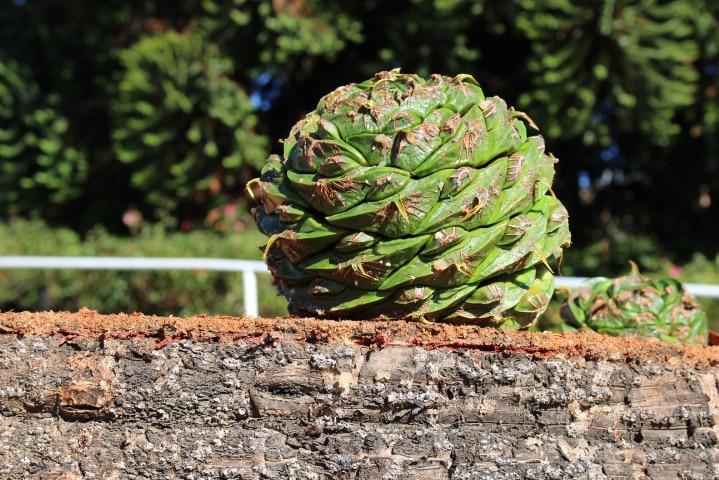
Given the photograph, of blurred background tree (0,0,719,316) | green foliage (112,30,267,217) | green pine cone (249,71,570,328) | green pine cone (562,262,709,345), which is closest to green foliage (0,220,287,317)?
green foliage (112,30,267,217)

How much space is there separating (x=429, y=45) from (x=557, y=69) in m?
1.21

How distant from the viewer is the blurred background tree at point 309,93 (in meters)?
6.87

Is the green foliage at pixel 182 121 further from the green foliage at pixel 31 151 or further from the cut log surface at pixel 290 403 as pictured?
the cut log surface at pixel 290 403

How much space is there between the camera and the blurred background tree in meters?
6.87

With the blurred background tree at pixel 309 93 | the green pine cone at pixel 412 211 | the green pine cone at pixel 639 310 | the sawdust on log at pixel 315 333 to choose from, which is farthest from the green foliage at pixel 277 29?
the sawdust on log at pixel 315 333

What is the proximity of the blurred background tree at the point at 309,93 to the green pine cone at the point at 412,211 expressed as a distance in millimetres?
5407

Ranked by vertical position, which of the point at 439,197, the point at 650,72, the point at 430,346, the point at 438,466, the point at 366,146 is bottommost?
the point at 438,466

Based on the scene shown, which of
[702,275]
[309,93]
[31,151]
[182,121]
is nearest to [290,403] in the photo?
[702,275]

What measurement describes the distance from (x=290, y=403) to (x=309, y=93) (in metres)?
7.71

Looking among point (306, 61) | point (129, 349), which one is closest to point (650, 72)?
point (306, 61)

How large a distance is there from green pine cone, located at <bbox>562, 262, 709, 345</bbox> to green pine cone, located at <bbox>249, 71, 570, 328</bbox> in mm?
539

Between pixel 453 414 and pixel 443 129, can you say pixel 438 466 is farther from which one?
pixel 443 129

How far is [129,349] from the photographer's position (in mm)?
1417

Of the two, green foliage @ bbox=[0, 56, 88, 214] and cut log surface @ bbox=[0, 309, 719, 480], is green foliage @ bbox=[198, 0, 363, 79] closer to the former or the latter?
green foliage @ bbox=[0, 56, 88, 214]
